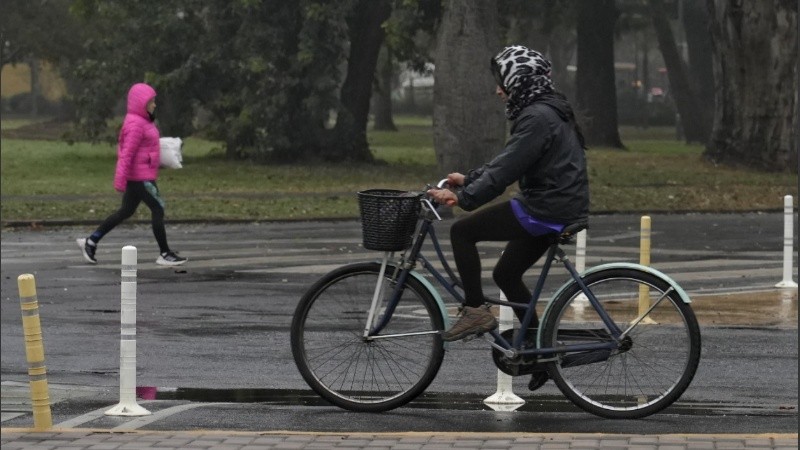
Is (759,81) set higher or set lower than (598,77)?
higher

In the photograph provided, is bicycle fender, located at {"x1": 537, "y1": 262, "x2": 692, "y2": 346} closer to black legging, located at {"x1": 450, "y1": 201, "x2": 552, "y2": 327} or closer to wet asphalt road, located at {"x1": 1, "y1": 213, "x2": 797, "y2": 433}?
black legging, located at {"x1": 450, "y1": 201, "x2": 552, "y2": 327}

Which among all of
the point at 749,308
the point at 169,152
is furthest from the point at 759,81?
the point at 749,308

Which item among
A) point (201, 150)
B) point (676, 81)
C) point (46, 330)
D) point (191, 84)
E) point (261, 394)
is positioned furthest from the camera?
point (676, 81)

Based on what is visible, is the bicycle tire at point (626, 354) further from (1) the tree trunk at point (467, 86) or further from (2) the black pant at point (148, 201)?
(1) the tree trunk at point (467, 86)

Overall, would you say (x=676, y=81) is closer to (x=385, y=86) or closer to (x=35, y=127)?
(x=385, y=86)

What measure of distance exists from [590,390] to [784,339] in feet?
11.6

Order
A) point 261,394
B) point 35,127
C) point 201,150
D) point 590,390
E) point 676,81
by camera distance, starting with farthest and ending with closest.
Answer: point 35,127, point 676,81, point 201,150, point 261,394, point 590,390

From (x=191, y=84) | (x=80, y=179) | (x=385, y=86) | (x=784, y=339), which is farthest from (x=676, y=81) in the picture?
(x=784, y=339)

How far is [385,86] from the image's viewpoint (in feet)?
229

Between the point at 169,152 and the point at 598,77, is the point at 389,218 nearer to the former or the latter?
the point at 169,152

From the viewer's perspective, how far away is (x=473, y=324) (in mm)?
8578

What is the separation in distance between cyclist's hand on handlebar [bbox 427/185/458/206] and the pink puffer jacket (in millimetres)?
8813

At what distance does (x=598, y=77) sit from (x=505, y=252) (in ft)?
133

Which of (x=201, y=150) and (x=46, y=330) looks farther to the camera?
(x=201, y=150)
